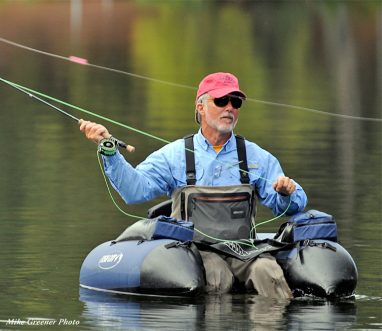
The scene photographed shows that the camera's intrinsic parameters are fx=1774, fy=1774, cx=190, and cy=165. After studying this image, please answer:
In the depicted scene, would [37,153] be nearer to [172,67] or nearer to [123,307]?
[123,307]

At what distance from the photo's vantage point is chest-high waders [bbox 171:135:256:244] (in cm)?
1271

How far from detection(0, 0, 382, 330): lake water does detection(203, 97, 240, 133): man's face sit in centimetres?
124

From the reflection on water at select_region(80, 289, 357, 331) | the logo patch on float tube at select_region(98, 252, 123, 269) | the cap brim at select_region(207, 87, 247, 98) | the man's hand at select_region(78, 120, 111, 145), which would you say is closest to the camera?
the reflection on water at select_region(80, 289, 357, 331)

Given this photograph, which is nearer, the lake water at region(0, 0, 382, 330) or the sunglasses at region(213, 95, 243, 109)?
the lake water at region(0, 0, 382, 330)

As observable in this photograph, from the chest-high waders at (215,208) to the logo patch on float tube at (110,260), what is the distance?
1.89 ft

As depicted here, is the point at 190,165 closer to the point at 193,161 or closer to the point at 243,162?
the point at 193,161

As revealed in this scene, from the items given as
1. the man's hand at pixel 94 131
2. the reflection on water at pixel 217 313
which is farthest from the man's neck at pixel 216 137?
the reflection on water at pixel 217 313

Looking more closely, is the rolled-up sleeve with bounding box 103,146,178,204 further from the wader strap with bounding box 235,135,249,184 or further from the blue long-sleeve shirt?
the wader strap with bounding box 235,135,249,184

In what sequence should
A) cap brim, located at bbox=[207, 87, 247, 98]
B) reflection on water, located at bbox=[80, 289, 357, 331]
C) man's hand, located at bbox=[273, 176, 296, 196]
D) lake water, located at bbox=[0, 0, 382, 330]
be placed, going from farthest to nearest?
1. cap brim, located at bbox=[207, 87, 247, 98]
2. man's hand, located at bbox=[273, 176, 296, 196]
3. lake water, located at bbox=[0, 0, 382, 330]
4. reflection on water, located at bbox=[80, 289, 357, 331]


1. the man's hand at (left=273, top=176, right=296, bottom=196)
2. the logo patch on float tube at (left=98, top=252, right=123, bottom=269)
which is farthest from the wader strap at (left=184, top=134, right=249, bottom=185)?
the logo patch on float tube at (left=98, top=252, right=123, bottom=269)

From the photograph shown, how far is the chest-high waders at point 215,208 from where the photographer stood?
12711 millimetres

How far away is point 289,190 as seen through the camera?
1241cm

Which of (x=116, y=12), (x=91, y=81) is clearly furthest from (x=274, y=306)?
(x=116, y=12)

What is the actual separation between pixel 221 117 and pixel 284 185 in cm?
78
